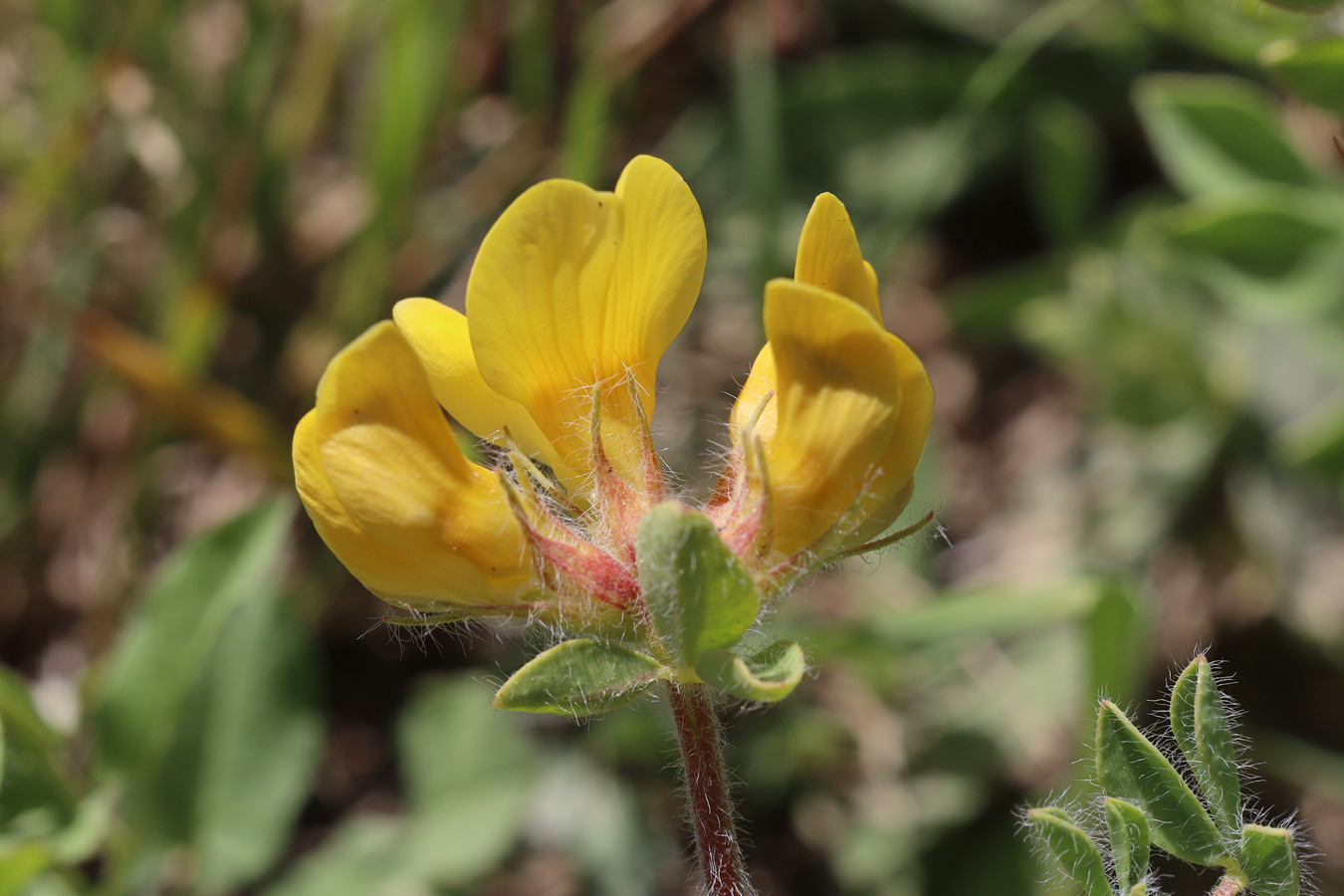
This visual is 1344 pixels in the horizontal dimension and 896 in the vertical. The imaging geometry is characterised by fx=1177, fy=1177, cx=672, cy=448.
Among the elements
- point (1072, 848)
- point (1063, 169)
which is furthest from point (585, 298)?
point (1063, 169)

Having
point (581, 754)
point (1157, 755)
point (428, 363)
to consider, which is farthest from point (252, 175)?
point (1157, 755)

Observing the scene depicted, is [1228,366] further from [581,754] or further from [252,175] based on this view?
[252,175]

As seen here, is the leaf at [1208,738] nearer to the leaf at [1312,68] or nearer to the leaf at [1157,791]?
the leaf at [1157,791]

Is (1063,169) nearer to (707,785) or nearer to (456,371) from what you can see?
(456,371)

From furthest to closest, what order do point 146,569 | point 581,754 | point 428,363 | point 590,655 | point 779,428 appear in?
point 146,569 < point 581,754 < point 428,363 < point 779,428 < point 590,655

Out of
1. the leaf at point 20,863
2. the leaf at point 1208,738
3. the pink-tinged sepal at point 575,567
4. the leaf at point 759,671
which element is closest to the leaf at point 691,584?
the leaf at point 759,671
